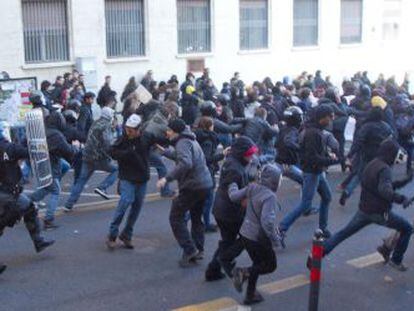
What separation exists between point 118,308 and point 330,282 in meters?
2.36

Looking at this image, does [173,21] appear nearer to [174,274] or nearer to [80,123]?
[80,123]

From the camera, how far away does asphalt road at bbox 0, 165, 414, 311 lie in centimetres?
726

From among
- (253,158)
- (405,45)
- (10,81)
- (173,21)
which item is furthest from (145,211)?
(405,45)

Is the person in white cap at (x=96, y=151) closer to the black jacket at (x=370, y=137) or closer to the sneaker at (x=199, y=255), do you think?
the sneaker at (x=199, y=255)

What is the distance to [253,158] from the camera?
7.63m

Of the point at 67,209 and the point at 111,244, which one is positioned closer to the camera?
the point at 111,244

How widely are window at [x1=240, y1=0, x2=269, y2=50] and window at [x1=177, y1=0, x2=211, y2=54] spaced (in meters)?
1.72

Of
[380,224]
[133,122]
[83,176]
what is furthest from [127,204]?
[380,224]

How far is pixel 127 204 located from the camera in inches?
343

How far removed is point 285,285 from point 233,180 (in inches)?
51.7

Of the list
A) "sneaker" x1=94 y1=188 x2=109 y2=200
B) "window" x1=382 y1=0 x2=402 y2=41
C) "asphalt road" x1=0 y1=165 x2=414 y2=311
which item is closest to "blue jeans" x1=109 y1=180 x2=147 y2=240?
"asphalt road" x1=0 y1=165 x2=414 y2=311

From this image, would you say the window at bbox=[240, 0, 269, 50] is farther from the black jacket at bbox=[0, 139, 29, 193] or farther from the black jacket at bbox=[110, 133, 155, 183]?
the black jacket at bbox=[0, 139, 29, 193]

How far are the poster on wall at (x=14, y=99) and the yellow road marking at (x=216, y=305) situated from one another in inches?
353

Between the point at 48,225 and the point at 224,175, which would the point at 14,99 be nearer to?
the point at 48,225
